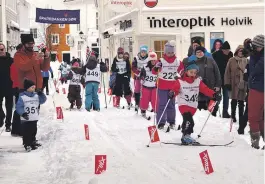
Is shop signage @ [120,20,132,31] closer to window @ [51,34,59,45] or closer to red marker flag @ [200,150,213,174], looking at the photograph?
red marker flag @ [200,150,213,174]

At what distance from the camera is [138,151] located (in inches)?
322

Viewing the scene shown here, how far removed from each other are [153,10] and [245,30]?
432 cm

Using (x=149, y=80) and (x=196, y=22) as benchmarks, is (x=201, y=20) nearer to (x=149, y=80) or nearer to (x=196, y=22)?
(x=196, y=22)

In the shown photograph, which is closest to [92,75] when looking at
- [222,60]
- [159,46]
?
[222,60]

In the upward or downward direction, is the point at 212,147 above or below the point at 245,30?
below

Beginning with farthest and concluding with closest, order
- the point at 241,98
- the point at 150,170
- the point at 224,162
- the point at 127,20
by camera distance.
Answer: the point at 127,20
the point at 241,98
the point at 224,162
the point at 150,170

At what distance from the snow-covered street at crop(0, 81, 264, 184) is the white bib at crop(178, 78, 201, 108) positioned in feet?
2.27

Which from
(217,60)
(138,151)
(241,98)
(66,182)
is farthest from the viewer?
(217,60)

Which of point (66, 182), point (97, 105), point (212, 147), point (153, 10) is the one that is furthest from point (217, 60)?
point (153, 10)

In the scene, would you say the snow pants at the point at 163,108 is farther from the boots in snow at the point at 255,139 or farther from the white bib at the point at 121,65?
the white bib at the point at 121,65

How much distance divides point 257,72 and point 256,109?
0.55 meters

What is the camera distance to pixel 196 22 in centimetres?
2511

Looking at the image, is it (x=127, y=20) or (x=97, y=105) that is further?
(x=127, y=20)

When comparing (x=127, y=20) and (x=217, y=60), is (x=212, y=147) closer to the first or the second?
(x=217, y=60)
